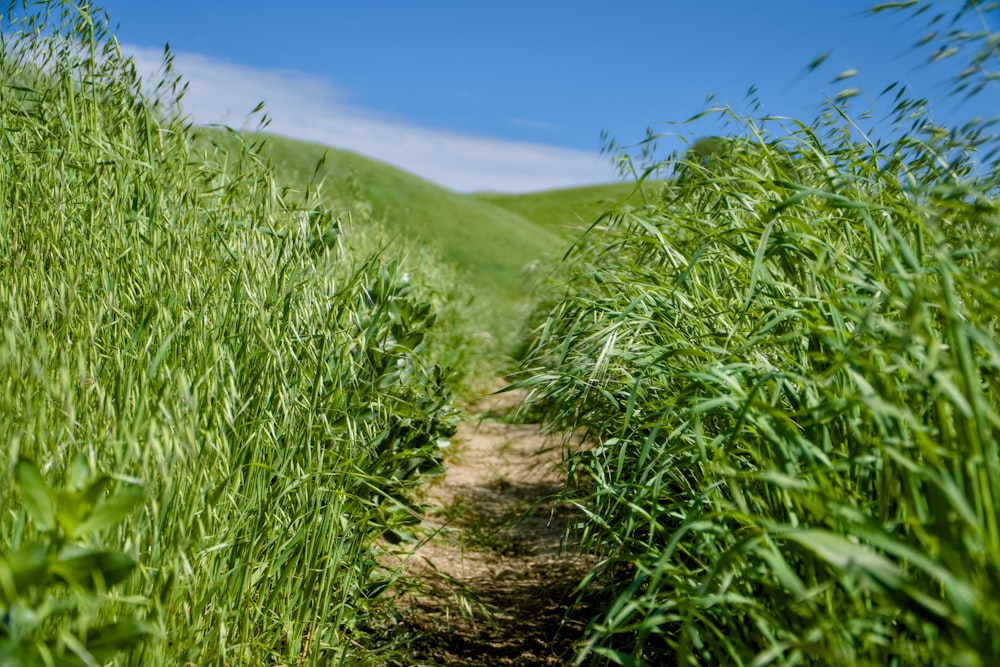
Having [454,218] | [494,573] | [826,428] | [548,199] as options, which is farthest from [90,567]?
[548,199]

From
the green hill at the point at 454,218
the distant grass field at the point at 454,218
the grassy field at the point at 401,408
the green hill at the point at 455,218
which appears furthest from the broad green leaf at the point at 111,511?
the green hill at the point at 454,218

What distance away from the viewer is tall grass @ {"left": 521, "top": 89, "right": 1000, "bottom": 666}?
96 cm

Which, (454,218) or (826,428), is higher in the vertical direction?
(826,428)

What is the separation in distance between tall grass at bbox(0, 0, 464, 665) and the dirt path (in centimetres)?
24

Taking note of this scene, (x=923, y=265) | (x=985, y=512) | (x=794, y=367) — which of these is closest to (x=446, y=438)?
(x=794, y=367)

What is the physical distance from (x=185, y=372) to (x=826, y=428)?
1308mm

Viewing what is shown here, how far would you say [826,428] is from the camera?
1298 mm

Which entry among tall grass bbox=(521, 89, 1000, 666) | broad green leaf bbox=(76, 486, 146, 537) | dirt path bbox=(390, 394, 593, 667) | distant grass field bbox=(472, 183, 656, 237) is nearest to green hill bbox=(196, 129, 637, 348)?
distant grass field bbox=(472, 183, 656, 237)

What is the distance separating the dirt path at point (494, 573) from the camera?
232 centimetres

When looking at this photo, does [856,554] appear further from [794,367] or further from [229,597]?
[229,597]

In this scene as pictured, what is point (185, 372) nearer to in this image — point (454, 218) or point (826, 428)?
point (826, 428)

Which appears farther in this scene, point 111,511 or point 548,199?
point 548,199

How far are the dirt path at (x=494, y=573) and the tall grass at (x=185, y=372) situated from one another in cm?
24

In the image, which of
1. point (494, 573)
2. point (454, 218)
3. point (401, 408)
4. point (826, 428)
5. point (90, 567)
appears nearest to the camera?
point (90, 567)
